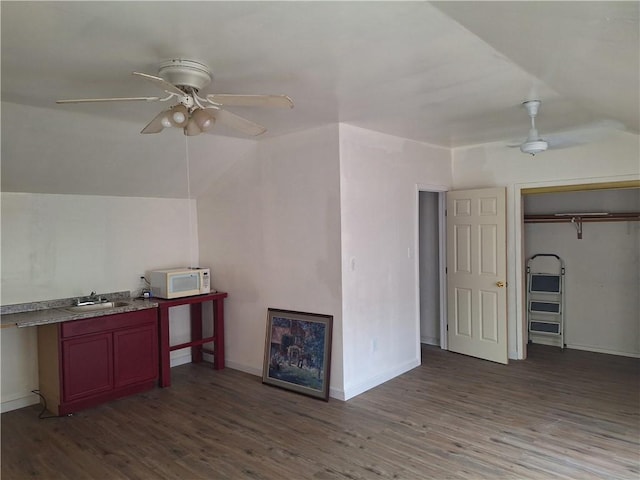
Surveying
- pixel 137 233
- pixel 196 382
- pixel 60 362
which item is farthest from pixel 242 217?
pixel 60 362

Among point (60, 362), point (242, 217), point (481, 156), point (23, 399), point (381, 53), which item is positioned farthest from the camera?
point (481, 156)

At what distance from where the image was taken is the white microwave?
15.2ft

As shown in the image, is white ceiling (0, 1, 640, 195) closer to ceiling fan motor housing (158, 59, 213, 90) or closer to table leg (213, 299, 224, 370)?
ceiling fan motor housing (158, 59, 213, 90)

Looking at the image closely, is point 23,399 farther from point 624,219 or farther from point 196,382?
point 624,219

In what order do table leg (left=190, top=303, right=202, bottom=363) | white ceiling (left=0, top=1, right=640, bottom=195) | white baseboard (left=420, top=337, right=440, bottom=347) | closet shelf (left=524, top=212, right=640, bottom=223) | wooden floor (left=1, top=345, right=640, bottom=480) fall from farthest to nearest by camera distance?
1. white baseboard (left=420, top=337, right=440, bottom=347)
2. table leg (left=190, top=303, right=202, bottom=363)
3. closet shelf (left=524, top=212, right=640, bottom=223)
4. wooden floor (left=1, top=345, right=640, bottom=480)
5. white ceiling (left=0, top=1, right=640, bottom=195)

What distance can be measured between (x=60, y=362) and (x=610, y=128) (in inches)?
218

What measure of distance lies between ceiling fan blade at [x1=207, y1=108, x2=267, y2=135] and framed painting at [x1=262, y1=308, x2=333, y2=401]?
6.55 feet

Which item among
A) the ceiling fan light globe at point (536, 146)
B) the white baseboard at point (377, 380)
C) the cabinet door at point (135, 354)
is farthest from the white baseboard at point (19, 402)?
the ceiling fan light globe at point (536, 146)

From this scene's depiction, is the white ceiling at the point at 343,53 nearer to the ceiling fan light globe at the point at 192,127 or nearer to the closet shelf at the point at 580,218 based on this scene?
the ceiling fan light globe at the point at 192,127

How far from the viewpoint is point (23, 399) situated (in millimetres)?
4090

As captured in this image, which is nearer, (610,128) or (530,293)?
(610,128)

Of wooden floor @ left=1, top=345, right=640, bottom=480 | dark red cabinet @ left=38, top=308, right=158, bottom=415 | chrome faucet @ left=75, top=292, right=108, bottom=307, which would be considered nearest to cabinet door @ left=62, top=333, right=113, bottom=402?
dark red cabinet @ left=38, top=308, right=158, bottom=415

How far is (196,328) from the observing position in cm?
537

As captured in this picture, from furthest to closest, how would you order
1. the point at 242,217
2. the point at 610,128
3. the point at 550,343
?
the point at 550,343, the point at 242,217, the point at 610,128
